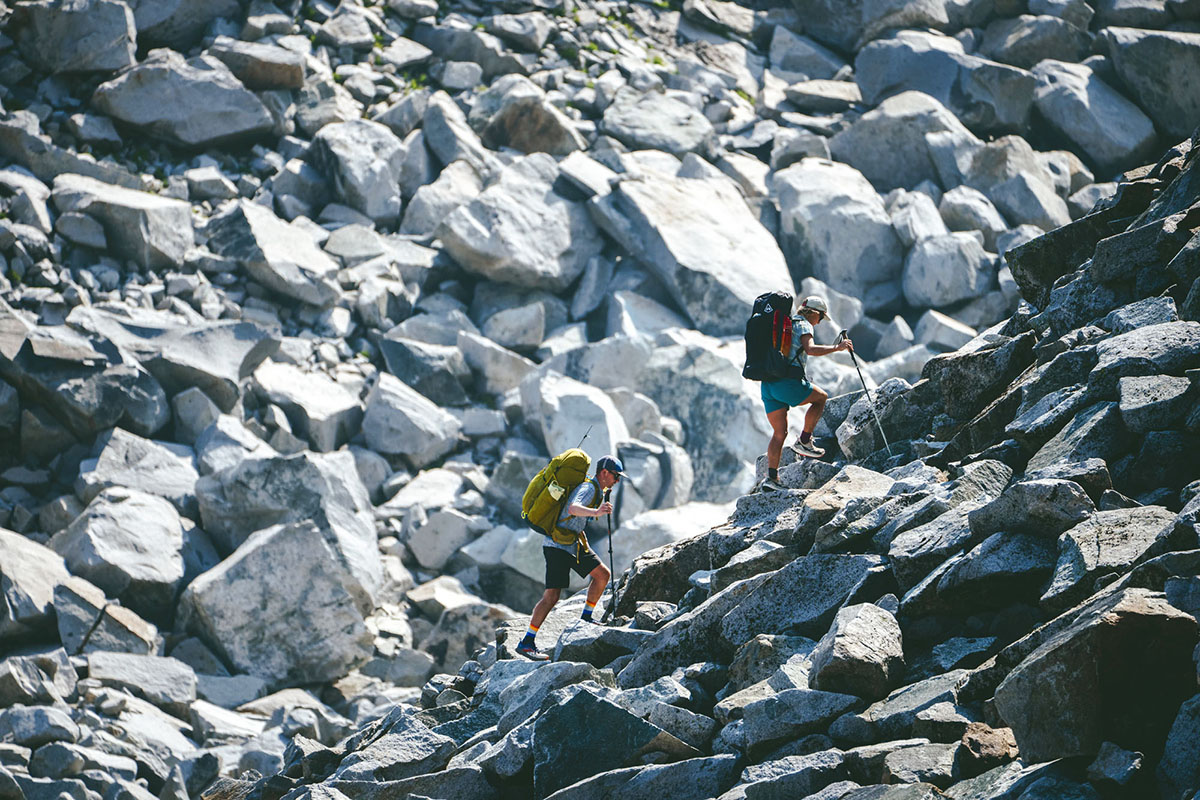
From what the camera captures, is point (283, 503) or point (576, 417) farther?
point (576, 417)

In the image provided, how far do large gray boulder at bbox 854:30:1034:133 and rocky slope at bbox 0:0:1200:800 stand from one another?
164 mm

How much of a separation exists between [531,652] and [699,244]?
19.1m

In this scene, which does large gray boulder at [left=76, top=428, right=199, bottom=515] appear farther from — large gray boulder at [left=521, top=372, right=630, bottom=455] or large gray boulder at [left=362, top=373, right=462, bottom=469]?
large gray boulder at [left=521, top=372, right=630, bottom=455]

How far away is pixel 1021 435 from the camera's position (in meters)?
8.53

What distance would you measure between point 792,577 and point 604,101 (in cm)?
2819

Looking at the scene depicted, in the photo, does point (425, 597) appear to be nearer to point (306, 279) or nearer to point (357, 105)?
point (306, 279)

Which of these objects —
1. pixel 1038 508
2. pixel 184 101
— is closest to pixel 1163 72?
pixel 184 101

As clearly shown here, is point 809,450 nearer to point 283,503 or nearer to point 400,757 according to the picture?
point 400,757

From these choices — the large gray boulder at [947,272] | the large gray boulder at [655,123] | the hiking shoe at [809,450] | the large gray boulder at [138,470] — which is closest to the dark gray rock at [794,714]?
the hiking shoe at [809,450]

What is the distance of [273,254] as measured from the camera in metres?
26.4

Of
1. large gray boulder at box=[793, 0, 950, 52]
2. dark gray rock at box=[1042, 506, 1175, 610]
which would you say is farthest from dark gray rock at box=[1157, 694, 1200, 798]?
large gray boulder at box=[793, 0, 950, 52]

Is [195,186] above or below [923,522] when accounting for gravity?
below

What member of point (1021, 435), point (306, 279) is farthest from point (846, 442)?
point (306, 279)

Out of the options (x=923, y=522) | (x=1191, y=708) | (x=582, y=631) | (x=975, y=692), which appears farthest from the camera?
(x=582, y=631)
